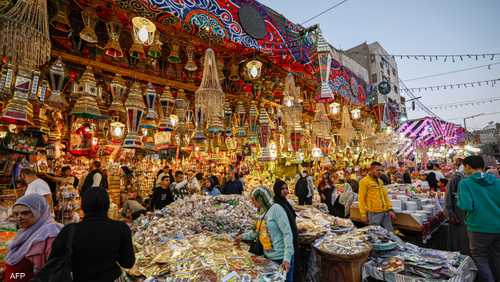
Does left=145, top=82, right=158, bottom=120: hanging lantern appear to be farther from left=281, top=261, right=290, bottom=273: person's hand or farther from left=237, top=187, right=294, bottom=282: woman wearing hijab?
left=281, top=261, right=290, bottom=273: person's hand

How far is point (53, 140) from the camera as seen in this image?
579 centimetres

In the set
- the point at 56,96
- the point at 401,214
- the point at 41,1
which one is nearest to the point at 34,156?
the point at 56,96

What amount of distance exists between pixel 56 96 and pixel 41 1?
3.33ft

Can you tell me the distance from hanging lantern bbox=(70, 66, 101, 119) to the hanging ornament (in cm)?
83

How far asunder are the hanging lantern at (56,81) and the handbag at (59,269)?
183 centimetres

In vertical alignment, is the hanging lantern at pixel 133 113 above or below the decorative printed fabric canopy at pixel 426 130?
below

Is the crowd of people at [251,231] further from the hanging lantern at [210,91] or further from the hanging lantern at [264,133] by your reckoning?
the hanging lantern at [264,133]

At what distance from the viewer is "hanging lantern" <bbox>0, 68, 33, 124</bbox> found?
216 centimetres

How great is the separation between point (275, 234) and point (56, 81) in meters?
2.87

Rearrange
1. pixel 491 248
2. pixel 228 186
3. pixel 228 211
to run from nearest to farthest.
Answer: pixel 491 248, pixel 228 211, pixel 228 186

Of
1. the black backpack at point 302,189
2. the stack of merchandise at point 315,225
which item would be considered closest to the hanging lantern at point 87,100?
the stack of merchandise at point 315,225

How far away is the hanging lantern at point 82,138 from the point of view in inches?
255

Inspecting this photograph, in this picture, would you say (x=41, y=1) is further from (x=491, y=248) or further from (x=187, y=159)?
(x=187, y=159)

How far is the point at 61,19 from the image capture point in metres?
2.55
